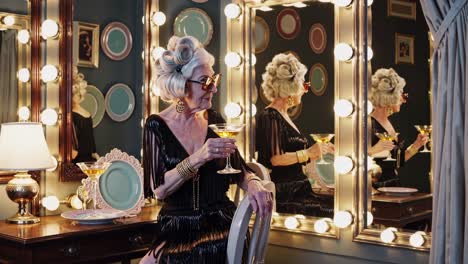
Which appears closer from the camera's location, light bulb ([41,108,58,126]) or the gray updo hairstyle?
the gray updo hairstyle

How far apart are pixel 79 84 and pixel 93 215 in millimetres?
755

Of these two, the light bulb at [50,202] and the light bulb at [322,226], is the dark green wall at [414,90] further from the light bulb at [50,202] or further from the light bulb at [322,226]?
the light bulb at [50,202]

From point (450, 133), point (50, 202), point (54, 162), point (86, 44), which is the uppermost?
point (86, 44)

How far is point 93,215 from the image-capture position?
3229 mm

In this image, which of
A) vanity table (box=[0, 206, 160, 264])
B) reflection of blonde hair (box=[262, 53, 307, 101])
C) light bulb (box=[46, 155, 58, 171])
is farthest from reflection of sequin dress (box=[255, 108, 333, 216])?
light bulb (box=[46, 155, 58, 171])

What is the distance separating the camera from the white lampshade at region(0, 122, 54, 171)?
303 cm

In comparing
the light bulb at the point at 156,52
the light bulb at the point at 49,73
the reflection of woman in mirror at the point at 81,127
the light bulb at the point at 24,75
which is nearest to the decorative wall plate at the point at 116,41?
the light bulb at the point at 156,52

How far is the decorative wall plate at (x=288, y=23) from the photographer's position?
333 cm

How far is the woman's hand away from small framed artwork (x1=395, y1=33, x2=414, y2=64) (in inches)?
33.8

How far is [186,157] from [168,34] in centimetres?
129

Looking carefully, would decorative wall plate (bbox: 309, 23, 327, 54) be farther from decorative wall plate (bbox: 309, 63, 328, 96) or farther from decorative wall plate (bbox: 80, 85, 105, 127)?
decorative wall plate (bbox: 80, 85, 105, 127)

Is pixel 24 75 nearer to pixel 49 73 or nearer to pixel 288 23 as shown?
pixel 49 73

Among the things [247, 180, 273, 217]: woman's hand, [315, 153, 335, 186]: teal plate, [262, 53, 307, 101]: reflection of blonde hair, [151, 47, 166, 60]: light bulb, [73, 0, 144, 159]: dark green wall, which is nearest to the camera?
[247, 180, 273, 217]: woman's hand

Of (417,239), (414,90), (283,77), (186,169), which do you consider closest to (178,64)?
(186,169)
